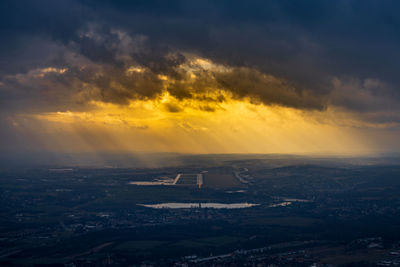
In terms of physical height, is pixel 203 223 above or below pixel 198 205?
below

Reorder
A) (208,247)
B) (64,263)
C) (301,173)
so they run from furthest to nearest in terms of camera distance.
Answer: (301,173)
(208,247)
(64,263)

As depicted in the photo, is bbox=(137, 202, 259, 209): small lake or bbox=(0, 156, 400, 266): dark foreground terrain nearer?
bbox=(0, 156, 400, 266): dark foreground terrain

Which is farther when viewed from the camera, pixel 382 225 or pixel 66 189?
pixel 66 189

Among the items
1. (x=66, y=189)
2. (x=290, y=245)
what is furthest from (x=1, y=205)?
(x=290, y=245)

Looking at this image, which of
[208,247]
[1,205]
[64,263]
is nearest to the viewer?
[64,263]

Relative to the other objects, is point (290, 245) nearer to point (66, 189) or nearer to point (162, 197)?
point (162, 197)

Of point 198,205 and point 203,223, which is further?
point 198,205

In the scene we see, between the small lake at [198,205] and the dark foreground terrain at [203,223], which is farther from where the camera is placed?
the small lake at [198,205]
